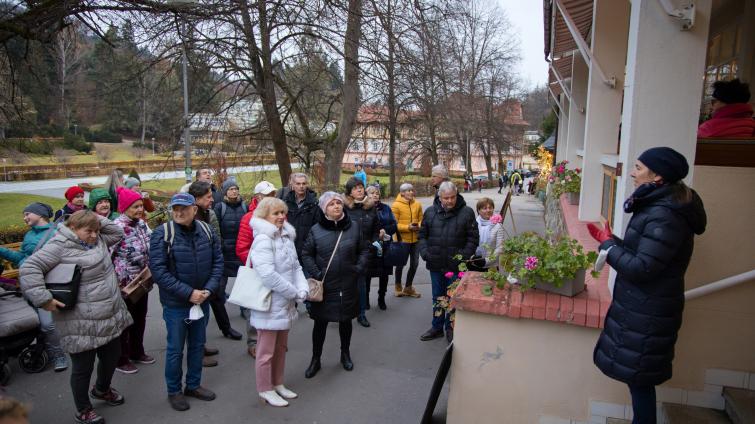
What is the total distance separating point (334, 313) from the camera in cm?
450

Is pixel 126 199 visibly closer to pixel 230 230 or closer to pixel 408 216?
pixel 230 230

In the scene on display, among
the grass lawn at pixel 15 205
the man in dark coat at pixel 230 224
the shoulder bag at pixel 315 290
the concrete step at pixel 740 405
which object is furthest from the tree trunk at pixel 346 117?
the grass lawn at pixel 15 205

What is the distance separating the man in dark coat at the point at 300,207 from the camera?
230 inches

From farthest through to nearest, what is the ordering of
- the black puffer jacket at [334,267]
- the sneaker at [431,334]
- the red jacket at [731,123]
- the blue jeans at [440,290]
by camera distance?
the sneaker at [431,334] → the blue jeans at [440,290] → the black puffer jacket at [334,267] → the red jacket at [731,123]

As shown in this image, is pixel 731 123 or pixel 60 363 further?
pixel 60 363

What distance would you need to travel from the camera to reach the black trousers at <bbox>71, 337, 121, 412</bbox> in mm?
3680

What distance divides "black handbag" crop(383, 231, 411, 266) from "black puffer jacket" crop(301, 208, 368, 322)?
6.34 feet

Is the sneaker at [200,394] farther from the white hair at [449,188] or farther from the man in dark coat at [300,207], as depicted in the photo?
the white hair at [449,188]

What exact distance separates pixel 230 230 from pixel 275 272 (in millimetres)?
2169

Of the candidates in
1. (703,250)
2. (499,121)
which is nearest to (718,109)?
(703,250)

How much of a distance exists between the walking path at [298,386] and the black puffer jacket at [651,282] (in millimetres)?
1740

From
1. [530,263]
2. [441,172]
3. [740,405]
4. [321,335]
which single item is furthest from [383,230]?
[740,405]

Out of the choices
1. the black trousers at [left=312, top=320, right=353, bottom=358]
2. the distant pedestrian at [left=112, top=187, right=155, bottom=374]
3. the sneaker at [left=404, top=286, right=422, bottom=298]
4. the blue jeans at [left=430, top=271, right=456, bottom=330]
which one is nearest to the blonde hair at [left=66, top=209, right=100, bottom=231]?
the distant pedestrian at [left=112, top=187, right=155, bottom=374]

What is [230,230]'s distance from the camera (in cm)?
588
